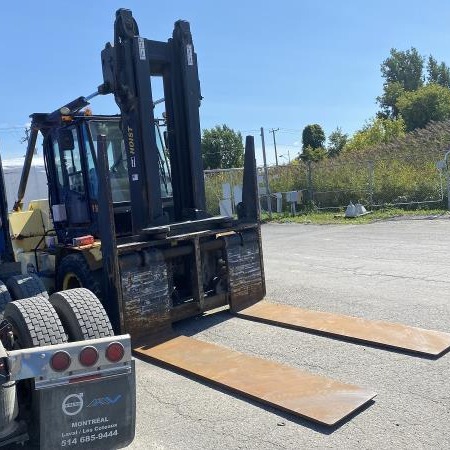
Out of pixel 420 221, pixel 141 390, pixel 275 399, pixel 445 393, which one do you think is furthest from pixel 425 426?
pixel 420 221

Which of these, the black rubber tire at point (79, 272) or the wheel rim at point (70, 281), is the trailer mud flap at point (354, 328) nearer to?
the black rubber tire at point (79, 272)

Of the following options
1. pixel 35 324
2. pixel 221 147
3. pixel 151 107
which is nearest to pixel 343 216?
pixel 151 107

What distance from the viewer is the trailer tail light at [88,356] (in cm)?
322

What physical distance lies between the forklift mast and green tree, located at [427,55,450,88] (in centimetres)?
8025

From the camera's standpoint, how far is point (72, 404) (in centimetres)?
322

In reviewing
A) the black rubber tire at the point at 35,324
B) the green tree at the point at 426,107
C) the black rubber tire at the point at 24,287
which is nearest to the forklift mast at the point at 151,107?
the black rubber tire at the point at 24,287

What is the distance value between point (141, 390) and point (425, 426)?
250 centimetres

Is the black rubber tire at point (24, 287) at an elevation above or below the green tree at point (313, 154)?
below

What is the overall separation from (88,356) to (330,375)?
2530 millimetres

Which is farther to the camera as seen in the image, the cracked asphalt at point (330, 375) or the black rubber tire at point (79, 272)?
the black rubber tire at point (79, 272)

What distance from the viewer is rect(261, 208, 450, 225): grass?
18406mm

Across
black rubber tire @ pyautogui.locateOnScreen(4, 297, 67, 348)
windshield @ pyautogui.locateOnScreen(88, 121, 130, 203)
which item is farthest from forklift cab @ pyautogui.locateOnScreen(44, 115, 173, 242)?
black rubber tire @ pyautogui.locateOnScreen(4, 297, 67, 348)

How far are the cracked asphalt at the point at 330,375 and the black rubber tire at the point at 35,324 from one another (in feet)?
3.50

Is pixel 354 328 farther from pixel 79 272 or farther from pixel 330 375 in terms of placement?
pixel 79 272
